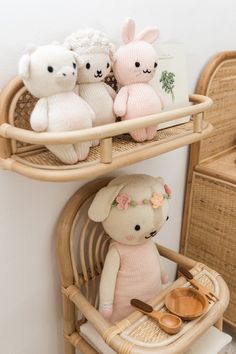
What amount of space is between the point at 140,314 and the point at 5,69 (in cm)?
67

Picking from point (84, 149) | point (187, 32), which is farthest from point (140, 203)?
point (187, 32)

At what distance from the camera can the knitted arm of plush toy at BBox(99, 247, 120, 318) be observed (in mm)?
986

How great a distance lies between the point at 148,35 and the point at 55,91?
0.31 meters

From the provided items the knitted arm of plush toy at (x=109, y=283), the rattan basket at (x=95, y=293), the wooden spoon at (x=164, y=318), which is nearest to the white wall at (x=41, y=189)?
the rattan basket at (x=95, y=293)

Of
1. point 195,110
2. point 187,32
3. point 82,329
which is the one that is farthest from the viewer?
point 187,32

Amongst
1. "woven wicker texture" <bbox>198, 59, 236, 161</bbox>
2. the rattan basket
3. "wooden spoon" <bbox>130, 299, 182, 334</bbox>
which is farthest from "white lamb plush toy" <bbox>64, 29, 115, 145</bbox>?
"woven wicker texture" <bbox>198, 59, 236, 161</bbox>

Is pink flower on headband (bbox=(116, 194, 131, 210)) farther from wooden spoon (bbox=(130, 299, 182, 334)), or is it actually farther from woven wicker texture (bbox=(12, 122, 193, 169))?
wooden spoon (bbox=(130, 299, 182, 334))

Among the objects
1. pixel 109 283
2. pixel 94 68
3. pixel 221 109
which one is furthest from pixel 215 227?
pixel 94 68

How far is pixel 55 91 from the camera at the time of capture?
72cm

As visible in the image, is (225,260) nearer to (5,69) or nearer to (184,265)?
(184,265)

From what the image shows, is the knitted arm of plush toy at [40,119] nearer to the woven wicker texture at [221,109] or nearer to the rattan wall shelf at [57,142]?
the rattan wall shelf at [57,142]

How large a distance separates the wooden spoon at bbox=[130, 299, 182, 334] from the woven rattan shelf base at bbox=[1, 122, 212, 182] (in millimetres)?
382

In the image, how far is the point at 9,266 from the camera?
927 mm

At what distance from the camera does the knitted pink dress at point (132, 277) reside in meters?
1.01
